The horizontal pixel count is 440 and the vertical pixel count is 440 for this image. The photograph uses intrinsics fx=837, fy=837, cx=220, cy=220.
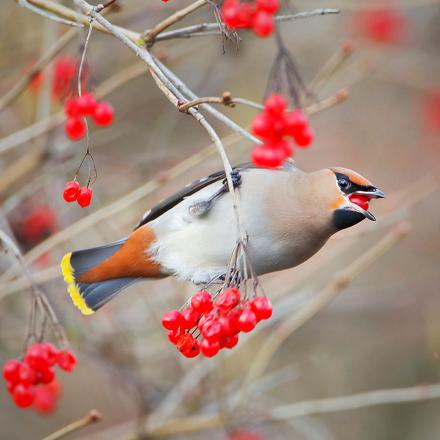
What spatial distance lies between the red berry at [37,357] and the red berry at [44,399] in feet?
4.00

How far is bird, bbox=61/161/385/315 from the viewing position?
8.96ft

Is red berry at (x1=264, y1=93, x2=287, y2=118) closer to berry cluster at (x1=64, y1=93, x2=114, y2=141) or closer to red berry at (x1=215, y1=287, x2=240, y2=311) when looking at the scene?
red berry at (x1=215, y1=287, x2=240, y2=311)

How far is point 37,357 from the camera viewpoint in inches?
103

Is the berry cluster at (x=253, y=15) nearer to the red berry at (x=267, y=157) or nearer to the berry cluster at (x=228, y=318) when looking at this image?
the red berry at (x=267, y=157)

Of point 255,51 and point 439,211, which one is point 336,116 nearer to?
point 439,211

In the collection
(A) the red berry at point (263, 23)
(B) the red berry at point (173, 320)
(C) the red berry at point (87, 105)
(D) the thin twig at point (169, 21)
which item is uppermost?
(C) the red berry at point (87, 105)

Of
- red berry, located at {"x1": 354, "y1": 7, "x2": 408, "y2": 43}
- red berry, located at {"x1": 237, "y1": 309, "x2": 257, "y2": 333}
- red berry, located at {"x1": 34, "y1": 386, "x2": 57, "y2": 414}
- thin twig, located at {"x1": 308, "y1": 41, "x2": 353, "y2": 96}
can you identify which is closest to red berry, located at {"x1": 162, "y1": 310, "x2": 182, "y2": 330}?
red berry, located at {"x1": 237, "y1": 309, "x2": 257, "y2": 333}

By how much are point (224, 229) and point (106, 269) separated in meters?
0.50

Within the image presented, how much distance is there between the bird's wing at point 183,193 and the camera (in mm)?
2910

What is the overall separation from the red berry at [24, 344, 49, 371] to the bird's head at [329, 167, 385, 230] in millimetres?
1009

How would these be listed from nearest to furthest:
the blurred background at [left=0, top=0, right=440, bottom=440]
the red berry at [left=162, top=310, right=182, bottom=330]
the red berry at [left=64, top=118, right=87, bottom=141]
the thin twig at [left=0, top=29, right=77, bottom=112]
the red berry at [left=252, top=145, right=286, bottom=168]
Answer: the red berry at [left=252, top=145, right=286, bottom=168] → the red berry at [left=162, top=310, right=182, bottom=330] → the red berry at [left=64, top=118, right=87, bottom=141] → the thin twig at [left=0, top=29, right=77, bottom=112] → the blurred background at [left=0, top=0, right=440, bottom=440]

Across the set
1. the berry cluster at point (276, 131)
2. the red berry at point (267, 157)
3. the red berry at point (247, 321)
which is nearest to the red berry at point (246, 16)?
the berry cluster at point (276, 131)

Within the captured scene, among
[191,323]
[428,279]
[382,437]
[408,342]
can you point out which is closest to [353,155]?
[428,279]

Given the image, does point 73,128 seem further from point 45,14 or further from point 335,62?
point 335,62
